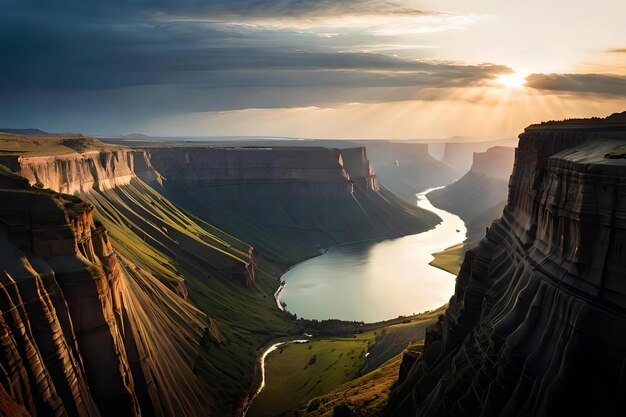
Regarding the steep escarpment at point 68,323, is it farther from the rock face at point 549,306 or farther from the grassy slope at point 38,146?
the grassy slope at point 38,146

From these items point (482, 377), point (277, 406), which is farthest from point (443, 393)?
point (277, 406)

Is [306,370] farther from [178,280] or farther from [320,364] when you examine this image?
[178,280]

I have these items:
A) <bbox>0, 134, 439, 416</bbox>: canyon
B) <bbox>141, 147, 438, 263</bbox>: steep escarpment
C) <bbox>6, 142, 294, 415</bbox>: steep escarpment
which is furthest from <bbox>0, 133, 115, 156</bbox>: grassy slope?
<bbox>141, 147, 438, 263</bbox>: steep escarpment

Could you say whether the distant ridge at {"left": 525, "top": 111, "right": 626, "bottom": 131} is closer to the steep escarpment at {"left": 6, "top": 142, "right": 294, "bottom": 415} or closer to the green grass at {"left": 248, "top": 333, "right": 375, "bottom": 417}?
the green grass at {"left": 248, "top": 333, "right": 375, "bottom": 417}

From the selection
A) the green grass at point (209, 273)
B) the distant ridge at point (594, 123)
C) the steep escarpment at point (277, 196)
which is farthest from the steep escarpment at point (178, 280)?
the distant ridge at point (594, 123)

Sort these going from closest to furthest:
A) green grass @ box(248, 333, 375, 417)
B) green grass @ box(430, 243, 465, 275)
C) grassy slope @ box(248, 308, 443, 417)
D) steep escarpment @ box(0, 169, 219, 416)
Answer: steep escarpment @ box(0, 169, 219, 416)
green grass @ box(248, 333, 375, 417)
grassy slope @ box(248, 308, 443, 417)
green grass @ box(430, 243, 465, 275)

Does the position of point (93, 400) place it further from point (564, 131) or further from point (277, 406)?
point (564, 131)
